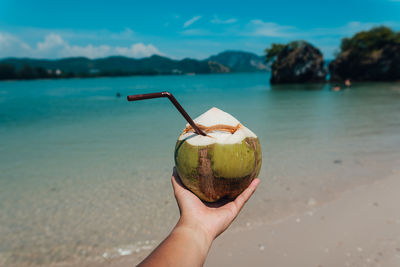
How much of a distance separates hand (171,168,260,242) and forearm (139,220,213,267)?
0.04 metres

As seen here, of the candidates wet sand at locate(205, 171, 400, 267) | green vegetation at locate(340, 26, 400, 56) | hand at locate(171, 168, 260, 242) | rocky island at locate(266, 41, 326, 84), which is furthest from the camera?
rocky island at locate(266, 41, 326, 84)

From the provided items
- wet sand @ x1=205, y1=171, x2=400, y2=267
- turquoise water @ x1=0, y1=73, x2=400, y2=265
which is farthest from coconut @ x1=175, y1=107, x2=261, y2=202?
turquoise water @ x1=0, y1=73, x2=400, y2=265

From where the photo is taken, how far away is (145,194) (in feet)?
15.4

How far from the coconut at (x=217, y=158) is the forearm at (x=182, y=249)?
0.31 m

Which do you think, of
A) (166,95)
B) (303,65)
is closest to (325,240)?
(166,95)

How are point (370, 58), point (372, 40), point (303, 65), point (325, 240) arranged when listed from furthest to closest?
point (303, 65)
point (372, 40)
point (370, 58)
point (325, 240)

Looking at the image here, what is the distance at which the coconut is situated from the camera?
169 centimetres

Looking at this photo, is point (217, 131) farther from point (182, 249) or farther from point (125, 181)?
point (125, 181)

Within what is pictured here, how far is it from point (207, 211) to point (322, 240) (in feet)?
7.14

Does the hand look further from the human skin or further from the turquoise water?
the turquoise water

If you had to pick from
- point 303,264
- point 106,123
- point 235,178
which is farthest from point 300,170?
point 106,123

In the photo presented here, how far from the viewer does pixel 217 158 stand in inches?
66.0

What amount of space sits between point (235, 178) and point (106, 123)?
1200 centimetres

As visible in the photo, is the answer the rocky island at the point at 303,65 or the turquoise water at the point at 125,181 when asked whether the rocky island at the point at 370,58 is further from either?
the turquoise water at the point at 125,181
